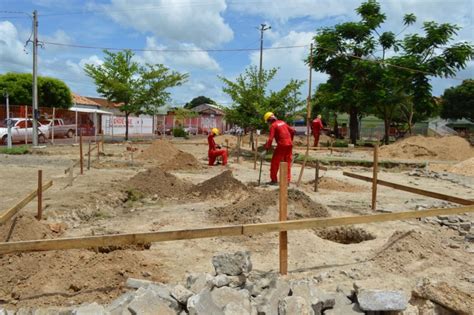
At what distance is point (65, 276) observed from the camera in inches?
166

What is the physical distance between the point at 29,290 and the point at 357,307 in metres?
2.95

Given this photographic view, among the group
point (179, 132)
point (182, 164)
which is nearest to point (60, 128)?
point (182, 164)

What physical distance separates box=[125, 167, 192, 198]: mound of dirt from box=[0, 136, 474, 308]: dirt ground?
2 centimetres

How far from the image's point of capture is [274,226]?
4.40 m

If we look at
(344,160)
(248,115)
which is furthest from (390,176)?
(248,115)

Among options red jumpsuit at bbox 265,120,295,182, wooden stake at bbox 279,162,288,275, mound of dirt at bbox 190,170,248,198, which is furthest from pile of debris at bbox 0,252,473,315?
red jumpsuit at bbox 265,120,295,182

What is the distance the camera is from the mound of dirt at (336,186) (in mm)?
11398

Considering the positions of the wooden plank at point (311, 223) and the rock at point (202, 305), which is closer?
the rock at point (202, 305)

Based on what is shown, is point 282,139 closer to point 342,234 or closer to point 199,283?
point 342,234

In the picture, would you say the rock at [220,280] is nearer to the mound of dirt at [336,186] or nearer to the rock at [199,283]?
the rock at [199,283]

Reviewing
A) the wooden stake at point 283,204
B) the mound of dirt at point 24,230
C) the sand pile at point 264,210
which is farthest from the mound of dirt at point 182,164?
the wooden stake at point 283,204

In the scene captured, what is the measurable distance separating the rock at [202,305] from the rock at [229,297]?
0.22 feet

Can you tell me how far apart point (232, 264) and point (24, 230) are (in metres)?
2.79

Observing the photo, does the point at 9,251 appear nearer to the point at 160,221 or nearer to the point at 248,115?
the point at 160,221
